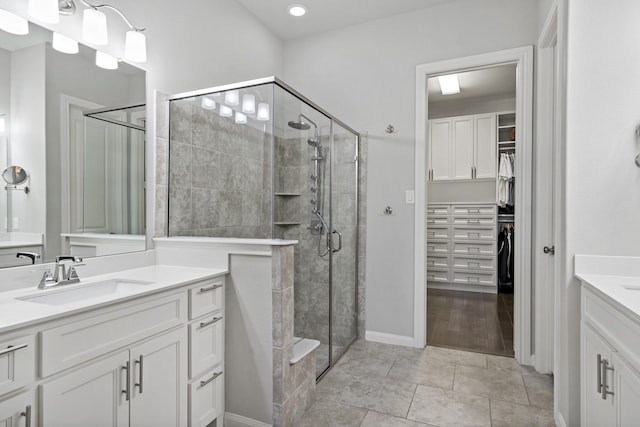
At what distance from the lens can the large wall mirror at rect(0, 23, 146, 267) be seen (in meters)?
1.48

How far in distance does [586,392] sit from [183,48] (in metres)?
2.90

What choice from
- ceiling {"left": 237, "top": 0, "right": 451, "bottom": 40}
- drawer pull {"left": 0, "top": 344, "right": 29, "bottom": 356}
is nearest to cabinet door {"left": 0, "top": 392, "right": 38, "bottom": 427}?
drawer pull {"left": 0, "top": 344, "right": 29, "bottom": 356}

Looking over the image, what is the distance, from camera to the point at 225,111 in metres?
2.29

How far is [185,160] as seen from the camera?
2.25 metres

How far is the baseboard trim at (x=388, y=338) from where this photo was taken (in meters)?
2.98

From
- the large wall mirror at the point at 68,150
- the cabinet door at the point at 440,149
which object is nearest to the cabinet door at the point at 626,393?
the large wall mirror at the point at 68,150

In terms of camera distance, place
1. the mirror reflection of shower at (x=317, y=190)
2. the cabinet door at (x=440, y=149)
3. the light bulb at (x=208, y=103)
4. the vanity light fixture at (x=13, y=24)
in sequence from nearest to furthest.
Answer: the vanity light fixture at (x=13, y=24)
the light bulb at (x=208, y=103)
the mirror reflection of shower at (x=317, y=190)
the cabinet door at (x=440, y=149)

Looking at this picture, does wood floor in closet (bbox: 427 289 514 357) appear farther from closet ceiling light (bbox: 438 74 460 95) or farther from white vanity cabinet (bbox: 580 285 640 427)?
closet ceiling light (bbox: 438 74 460 95)

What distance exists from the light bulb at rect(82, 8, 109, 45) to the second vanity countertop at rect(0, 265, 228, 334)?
45.3 inches

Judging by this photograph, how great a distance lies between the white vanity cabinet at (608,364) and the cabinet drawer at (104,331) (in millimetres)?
1685

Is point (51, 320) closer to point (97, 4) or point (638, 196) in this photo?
point (97, 4)

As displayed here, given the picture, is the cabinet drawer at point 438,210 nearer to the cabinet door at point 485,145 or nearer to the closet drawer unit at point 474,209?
the closet drawer unit at point 474,209

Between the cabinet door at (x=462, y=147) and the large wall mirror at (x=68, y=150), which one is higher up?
the cabinet door at (x=462, y=147)

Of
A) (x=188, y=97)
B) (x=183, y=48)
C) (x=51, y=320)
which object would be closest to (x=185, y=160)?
(x=188, y=97)
